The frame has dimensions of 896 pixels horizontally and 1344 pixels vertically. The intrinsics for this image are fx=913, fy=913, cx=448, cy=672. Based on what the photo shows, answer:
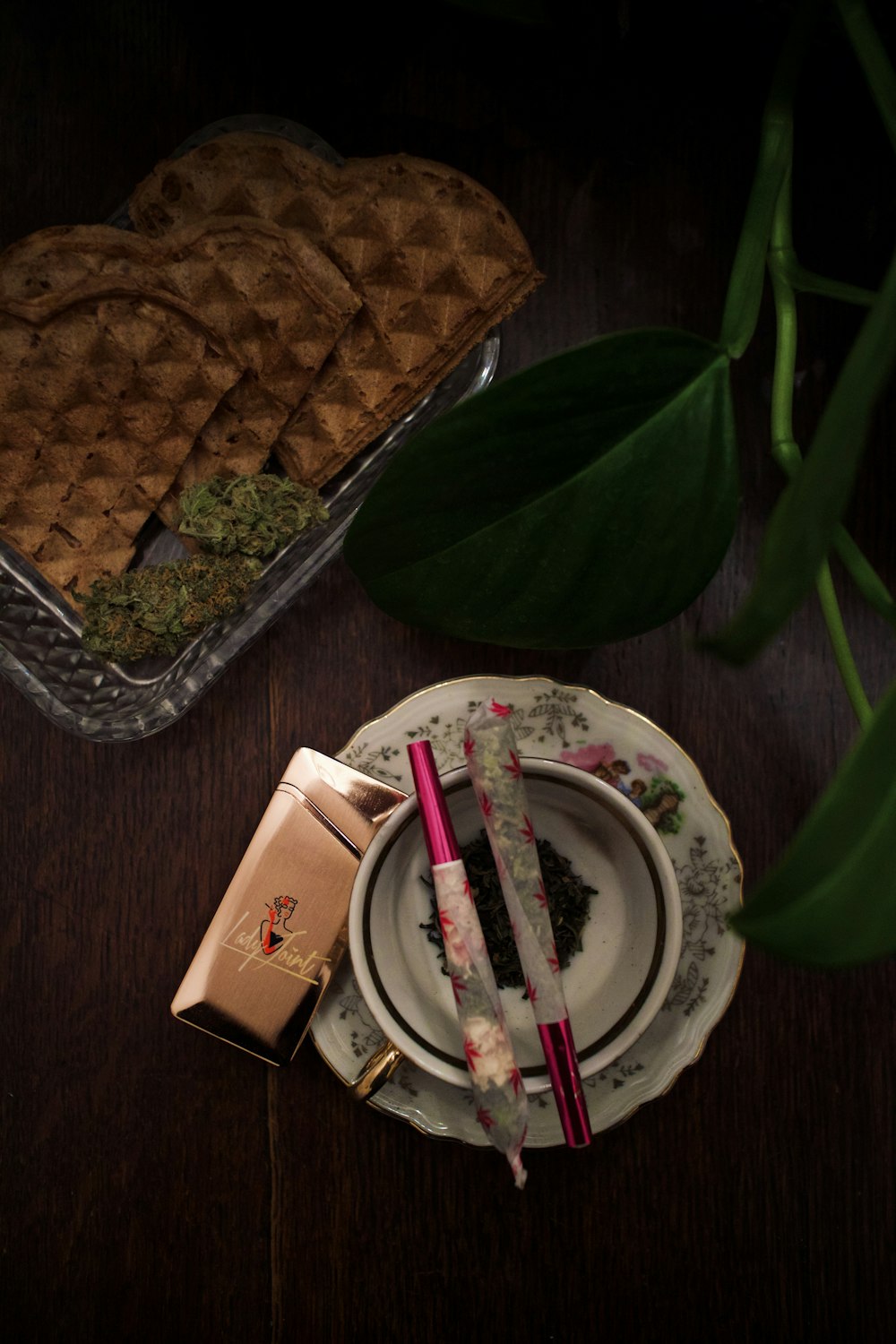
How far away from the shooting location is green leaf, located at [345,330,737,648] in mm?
505

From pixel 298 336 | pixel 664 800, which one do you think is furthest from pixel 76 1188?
pixel 298 336

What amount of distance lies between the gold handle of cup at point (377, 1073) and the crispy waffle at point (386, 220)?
0.55m

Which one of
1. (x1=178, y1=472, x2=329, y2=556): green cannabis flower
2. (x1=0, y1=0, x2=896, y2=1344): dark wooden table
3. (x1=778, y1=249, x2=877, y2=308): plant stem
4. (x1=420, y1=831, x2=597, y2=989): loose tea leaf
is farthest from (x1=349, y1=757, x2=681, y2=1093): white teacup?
(x1=778, y1=249, x2=877, y2=308): plant stem

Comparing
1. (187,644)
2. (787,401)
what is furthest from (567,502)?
(187,644)

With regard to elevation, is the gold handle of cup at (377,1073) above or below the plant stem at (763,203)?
below

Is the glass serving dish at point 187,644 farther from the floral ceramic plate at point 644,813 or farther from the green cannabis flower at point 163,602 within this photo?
the floral ceramic plate at point 644,813

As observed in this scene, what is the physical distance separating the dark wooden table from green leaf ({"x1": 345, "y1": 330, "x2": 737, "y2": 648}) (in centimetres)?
25

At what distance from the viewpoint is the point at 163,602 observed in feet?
2.40

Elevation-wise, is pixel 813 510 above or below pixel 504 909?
above

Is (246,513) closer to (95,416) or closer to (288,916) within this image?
(95,416)

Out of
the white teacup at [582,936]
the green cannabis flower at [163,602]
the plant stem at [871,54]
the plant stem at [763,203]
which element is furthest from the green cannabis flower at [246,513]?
the plant stem at [871,54]

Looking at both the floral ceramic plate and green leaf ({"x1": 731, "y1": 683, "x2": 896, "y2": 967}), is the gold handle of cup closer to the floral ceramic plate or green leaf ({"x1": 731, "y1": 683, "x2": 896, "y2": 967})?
the floral ceramic plate

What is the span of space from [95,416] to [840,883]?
65 cm

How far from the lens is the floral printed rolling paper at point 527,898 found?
0.63 m
